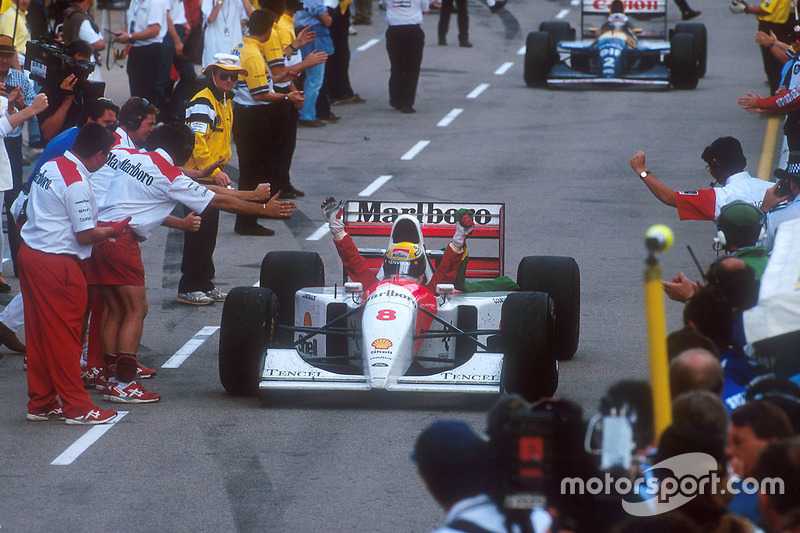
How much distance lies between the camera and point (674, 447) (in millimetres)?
4074

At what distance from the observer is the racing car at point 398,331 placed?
27.6 feet

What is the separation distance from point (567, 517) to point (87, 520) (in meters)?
3.51

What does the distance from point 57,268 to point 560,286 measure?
3.68 meters

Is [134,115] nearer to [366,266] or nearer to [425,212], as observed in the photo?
[366,266]

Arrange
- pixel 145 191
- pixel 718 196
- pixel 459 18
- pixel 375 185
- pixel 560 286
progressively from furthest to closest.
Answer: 1. pixel 459 18
2. pixel 375 185
3. pixel 560 286
4. pixel 145 191
5. pixel 718 196

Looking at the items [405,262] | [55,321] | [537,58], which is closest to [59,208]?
[55,321]

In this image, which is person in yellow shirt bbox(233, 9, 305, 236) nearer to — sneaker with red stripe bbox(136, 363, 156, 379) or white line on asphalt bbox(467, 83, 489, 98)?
sneaker with red stripe bbox(136, 363, 156, 379)

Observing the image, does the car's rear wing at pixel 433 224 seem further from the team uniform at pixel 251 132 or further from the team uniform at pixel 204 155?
the team uniform at pixel 251 132

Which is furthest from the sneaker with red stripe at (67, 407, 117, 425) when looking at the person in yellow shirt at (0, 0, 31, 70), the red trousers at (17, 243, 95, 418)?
the person in yellow shirt at (0, 0, 31, 70)

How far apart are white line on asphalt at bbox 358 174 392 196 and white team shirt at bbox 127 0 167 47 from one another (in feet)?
12.3

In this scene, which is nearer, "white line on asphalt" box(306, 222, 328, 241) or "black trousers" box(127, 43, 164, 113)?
"white line on asphalt" box(306, 222, 328, 241)

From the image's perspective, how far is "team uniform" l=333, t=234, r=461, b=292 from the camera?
920cm

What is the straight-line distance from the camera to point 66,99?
11289 mm

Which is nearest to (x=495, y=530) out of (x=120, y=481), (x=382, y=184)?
(x=120, y=481)
